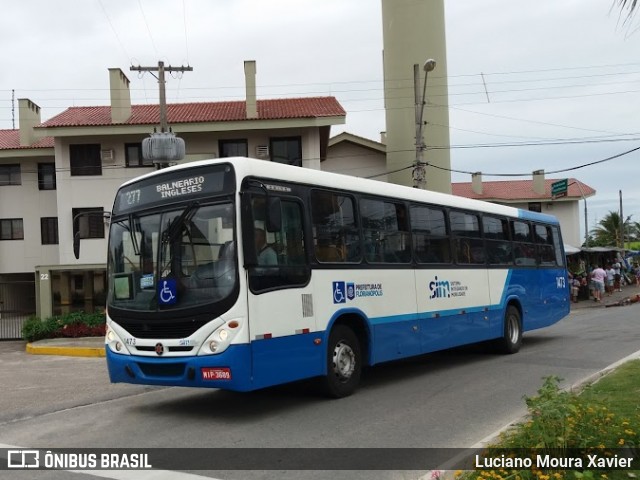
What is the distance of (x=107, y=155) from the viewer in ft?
98.9

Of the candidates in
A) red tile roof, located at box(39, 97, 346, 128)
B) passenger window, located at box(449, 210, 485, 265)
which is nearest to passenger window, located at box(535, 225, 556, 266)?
passenger window, located at box(449, 210, 485, 265)

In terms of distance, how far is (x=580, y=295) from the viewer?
33438 millimetres

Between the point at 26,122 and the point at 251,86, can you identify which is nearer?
the point at 251,86

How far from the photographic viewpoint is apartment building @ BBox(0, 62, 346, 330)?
96.3 feet

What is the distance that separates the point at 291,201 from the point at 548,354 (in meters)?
7.68

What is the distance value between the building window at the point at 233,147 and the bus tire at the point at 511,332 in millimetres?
18605

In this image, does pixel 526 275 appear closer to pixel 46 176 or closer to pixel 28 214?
pixel 46 176

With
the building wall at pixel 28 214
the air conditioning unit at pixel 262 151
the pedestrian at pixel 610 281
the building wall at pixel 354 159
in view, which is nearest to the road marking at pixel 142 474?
the air conditioning unit at pixel 262 151

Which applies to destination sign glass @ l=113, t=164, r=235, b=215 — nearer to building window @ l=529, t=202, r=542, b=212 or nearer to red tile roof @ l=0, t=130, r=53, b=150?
red tile roof @ l=0, t=130, r=53, b=150

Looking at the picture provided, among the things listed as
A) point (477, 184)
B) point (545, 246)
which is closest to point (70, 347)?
point (545, 246)

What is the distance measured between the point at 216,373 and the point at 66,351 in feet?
37.9

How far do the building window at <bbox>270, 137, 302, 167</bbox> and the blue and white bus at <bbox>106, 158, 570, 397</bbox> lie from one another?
19280mm

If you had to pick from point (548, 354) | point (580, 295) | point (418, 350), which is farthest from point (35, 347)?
point (580, 295)

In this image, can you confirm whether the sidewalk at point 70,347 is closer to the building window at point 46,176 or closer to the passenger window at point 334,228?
the passenger window at point 334,228
